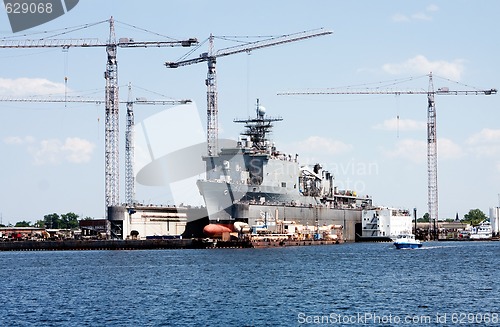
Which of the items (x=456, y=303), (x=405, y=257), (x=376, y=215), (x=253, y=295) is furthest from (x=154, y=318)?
(x=376, y=215)

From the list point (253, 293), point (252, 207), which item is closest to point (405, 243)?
point (252, 207)

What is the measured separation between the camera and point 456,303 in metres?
55.1

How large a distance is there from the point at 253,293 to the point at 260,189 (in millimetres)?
75182

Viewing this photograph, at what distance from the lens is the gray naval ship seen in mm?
128375

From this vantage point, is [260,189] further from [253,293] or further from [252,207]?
[253,293]

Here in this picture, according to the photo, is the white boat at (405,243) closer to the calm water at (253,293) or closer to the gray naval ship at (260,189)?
the gray naval ship at (260,189)

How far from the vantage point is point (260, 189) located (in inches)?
5364

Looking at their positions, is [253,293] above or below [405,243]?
below

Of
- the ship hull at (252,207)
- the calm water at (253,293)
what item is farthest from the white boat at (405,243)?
→ the calm water at (253,293)

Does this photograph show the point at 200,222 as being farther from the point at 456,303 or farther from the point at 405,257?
the point at 456,303

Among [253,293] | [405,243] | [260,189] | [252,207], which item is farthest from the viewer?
[260,189]

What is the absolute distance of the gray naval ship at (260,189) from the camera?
128375 millimetres

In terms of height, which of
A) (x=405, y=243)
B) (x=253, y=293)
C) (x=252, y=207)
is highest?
(x=252, y=207)

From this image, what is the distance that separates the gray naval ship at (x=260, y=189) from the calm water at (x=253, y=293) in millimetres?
32526
